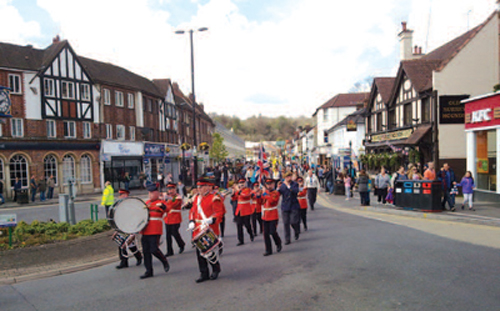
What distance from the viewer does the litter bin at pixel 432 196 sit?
46.6ft

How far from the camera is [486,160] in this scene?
17375 mm

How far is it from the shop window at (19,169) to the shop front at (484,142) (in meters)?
27.5

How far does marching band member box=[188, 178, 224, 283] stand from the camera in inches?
277

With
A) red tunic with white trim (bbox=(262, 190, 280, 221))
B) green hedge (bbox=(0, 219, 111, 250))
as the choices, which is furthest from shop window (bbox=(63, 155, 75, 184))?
red tunic with white trim (bbox=(262, 190, 280, 221))

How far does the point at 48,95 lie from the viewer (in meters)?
30.1

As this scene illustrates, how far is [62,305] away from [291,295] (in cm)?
349

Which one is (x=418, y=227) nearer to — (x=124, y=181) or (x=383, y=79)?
(x=383, y=79)

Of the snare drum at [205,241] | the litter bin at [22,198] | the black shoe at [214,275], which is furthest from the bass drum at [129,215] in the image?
the litter bin at [22,198]

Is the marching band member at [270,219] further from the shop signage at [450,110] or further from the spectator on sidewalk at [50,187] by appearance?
the spectator on sidewalk at [50,187]

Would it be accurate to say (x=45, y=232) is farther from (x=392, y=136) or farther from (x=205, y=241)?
(x=392, y=136)

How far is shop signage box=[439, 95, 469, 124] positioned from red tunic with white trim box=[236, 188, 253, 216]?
46.4 feet

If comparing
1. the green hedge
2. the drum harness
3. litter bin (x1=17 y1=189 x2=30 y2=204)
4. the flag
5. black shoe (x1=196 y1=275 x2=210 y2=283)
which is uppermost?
the flag

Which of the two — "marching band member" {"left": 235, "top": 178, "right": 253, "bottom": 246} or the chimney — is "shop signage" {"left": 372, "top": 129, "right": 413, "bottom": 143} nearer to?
the chimney

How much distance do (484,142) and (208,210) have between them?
1518cm
